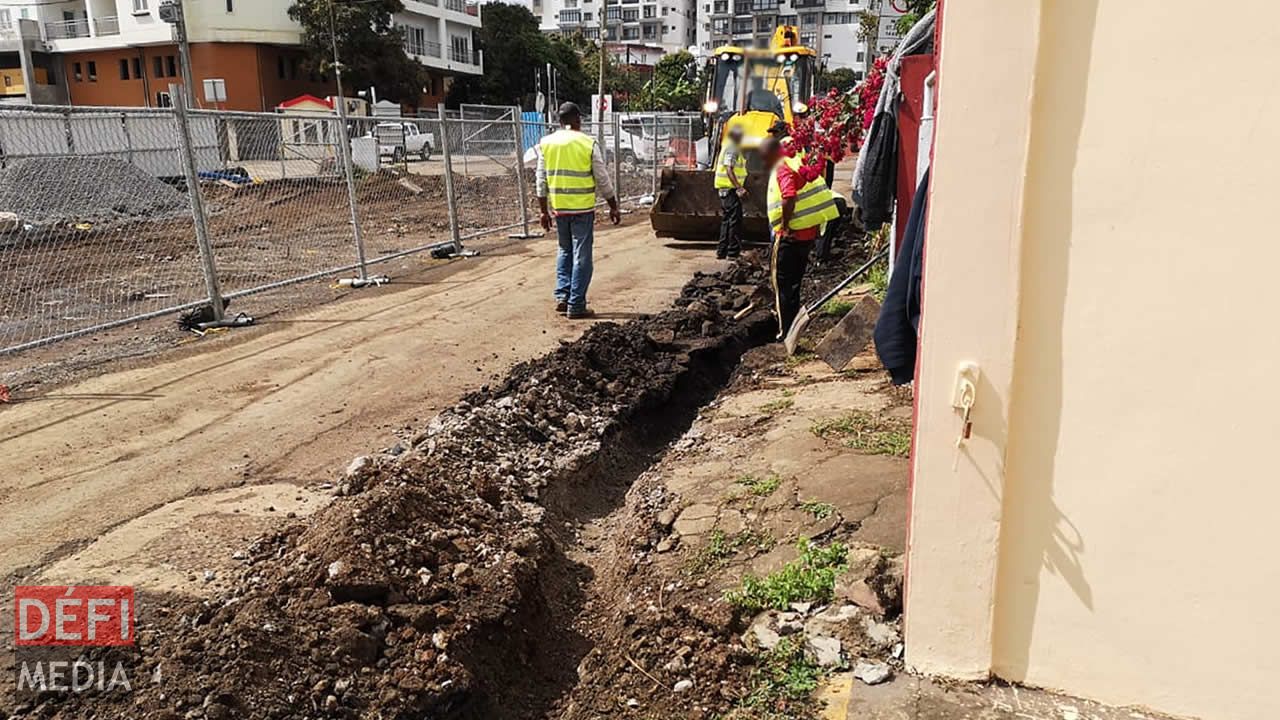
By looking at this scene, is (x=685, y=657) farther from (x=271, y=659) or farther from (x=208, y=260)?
(x=208, y=260)

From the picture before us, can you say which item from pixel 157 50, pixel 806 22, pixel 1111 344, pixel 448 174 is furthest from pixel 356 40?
pixel 1111 344

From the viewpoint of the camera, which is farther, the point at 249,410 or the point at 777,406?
the point at 249,410

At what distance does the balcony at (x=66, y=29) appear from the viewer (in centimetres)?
4672

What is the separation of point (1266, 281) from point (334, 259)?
38.3ft

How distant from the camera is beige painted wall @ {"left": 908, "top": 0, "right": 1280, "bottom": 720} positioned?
2.11 m

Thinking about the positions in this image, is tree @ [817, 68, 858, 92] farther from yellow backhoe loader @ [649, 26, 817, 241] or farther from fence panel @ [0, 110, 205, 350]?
fence panel @ [0, 110, 205, 350]

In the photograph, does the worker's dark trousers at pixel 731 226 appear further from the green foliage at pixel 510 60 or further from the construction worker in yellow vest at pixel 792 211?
the green foliage at pixel 510 60

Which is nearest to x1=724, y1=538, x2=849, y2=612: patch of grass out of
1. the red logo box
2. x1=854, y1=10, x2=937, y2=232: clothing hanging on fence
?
the red logo box

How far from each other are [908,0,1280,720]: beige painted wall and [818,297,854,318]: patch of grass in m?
5.25

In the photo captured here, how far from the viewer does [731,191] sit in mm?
10859

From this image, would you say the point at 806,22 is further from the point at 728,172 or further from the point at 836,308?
the point at 836,308

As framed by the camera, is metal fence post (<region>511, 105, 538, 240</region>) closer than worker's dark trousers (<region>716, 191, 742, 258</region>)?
No

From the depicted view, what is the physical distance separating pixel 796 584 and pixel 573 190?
544 cm

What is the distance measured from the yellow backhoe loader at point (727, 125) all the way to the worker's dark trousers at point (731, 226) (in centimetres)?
34
